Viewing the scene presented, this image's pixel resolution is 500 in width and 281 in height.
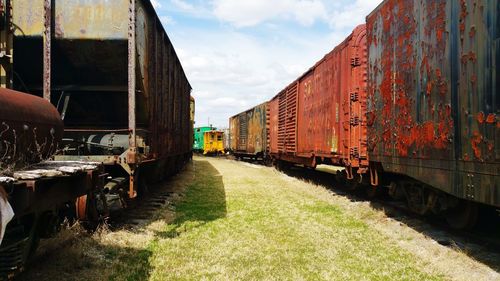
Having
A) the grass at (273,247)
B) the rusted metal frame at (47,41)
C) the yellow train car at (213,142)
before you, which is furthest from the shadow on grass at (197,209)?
the yellow train car at (213,142)

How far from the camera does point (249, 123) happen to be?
2953 cm

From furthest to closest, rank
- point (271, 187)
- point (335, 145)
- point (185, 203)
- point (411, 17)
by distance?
1. point (271, 187)
2. point (335, 145)
3. point (185, 203)
4. point (411, 17)

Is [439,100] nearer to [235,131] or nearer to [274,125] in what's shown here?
[274,125]

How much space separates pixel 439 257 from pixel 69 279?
4.28 m

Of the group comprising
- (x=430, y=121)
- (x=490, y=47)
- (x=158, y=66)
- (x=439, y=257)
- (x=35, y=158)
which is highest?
(x=158, y=66)

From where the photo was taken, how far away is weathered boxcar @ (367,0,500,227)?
445 cm

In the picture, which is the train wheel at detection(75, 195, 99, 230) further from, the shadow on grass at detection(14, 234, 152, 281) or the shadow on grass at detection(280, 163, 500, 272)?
the shadow on grass at detection(280, 163, 500, 272)

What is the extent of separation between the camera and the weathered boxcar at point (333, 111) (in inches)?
372

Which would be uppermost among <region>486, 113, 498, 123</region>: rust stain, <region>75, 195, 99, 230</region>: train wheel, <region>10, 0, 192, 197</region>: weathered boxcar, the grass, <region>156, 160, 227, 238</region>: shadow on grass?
<region>10, 0, 192, 197</region>: weathered boxcar

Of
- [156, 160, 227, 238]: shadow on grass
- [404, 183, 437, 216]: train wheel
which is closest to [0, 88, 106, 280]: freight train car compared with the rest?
[156, 160, 227, 238]: shadow on grass

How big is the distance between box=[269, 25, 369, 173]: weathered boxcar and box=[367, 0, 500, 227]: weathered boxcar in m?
1.08

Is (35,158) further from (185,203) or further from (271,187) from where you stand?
(271,187)

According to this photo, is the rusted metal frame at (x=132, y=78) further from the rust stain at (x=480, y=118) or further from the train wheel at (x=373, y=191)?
the train wheel at (x=373, y=191)

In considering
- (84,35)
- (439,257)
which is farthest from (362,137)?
(84,35)
